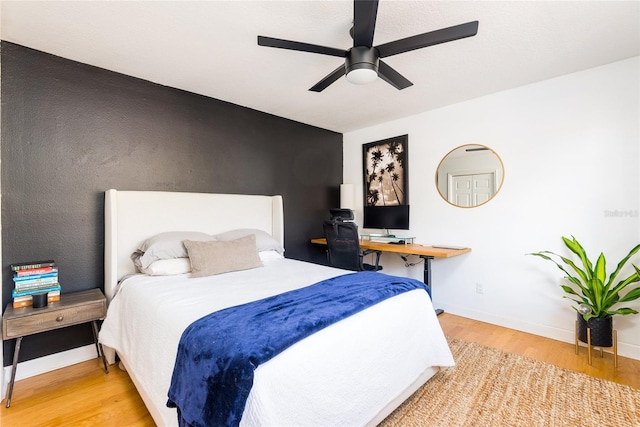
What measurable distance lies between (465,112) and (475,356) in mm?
2518

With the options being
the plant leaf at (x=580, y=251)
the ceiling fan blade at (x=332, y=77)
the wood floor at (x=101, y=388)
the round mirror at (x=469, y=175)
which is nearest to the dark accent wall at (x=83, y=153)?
the wood floor at (x=101, y=388)

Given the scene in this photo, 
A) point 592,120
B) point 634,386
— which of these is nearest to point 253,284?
point 634,386

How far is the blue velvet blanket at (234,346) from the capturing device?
1.08m

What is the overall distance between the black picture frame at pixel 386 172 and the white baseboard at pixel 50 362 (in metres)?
3.51

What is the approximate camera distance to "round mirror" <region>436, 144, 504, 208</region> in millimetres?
3137

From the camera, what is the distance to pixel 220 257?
2471 mm

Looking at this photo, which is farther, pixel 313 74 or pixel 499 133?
pixel 499 133

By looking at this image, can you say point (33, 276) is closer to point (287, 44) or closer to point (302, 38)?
point (287, 44)

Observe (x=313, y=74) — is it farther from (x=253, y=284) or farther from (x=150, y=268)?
(x=150, y=268)

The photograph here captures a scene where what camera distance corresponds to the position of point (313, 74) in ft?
8.64

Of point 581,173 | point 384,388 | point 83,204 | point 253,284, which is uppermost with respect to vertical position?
point 581,173

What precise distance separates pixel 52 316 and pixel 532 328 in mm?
4009

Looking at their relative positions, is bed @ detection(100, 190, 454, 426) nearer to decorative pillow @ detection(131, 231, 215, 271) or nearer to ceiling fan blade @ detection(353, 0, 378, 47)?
decorative pillow @ detection(131, 231, 215, 271)

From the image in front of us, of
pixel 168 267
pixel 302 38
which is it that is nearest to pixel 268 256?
pixel 168 267
